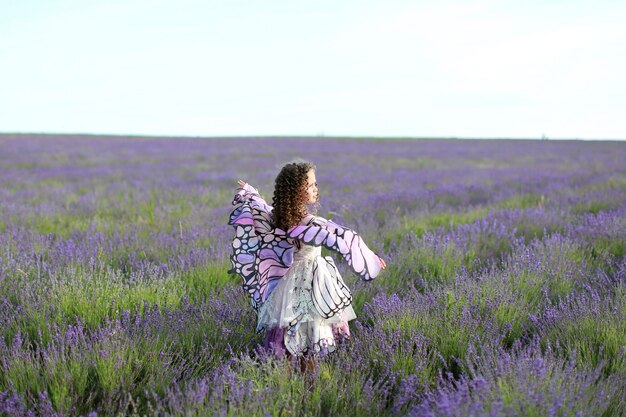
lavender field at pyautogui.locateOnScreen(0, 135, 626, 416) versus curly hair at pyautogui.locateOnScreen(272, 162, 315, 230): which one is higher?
curly hair at pyautogui.locateOnScreen(272, 162, 315, 230)

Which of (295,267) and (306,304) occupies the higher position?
(295,267)

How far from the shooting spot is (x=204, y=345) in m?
2.68

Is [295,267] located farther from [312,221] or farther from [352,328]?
[352,328]

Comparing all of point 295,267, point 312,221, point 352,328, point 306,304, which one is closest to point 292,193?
point 312,221

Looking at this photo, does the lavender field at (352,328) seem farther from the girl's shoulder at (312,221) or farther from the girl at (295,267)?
the girl's shoulder at (312,221)

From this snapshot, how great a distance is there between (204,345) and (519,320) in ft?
5.76

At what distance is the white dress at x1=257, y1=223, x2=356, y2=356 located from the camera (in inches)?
95.3

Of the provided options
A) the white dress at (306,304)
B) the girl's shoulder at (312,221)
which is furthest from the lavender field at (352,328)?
the girl's shoulder at (312,221)

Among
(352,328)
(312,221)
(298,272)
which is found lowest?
(352,328)

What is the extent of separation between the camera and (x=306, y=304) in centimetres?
246

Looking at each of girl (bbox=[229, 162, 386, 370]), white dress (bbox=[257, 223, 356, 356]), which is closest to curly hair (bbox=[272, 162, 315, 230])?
girl (bbox=[229, 162, 386, 370])

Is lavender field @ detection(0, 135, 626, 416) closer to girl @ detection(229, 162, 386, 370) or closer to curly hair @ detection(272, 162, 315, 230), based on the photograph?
girl @ detection(229, 162, 386, 370)

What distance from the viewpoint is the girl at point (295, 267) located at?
2.41m

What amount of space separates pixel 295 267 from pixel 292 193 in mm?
370
